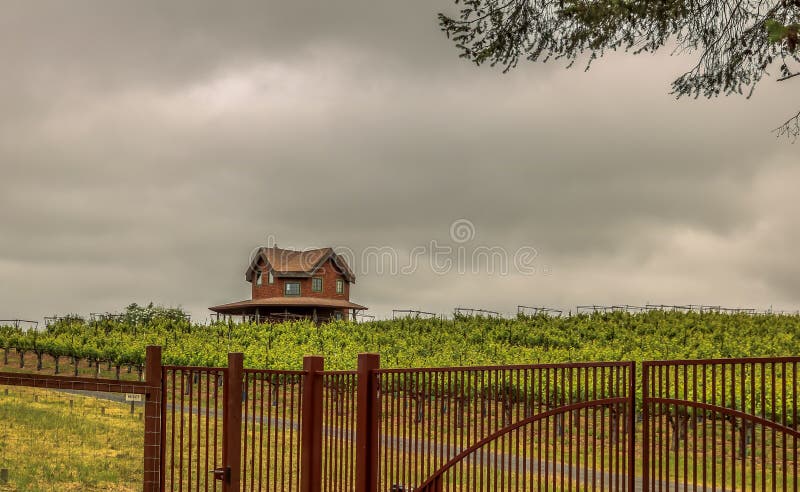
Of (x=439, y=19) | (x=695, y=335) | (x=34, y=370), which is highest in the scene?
(x=439, y=19)

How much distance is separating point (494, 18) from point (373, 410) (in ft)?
28.6

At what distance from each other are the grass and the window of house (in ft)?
137

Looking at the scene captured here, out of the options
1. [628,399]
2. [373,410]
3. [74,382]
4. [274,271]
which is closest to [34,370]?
[274,271]

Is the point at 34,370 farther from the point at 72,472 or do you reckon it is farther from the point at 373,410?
the point at 373,410

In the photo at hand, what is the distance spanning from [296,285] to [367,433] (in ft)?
160

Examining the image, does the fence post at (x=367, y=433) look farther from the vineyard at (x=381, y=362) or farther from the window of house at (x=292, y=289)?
the window of house at (x=292, y=289)

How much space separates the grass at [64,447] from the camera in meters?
12.2

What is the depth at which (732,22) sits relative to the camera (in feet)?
46.3

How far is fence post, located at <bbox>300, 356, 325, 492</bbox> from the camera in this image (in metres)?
8.47

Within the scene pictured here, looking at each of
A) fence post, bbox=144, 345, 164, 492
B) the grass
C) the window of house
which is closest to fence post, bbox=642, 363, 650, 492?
fence post, bbox=144, 345, 164, 492

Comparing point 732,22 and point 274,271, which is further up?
point 732,22

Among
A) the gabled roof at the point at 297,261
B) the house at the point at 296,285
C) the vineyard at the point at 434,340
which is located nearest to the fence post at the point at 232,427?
the vineyard at the point at 434,340

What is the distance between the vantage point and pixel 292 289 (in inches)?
2219

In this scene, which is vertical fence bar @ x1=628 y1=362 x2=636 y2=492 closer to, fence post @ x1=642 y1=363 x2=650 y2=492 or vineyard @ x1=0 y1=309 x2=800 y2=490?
fence post @ x1=642 y1=363 x2=650 y2=492
